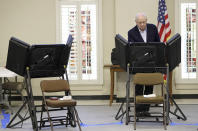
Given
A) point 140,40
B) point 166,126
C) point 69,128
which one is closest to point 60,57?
point 69,128

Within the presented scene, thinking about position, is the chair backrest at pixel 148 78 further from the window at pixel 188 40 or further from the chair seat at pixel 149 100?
the window at pixel 188 40

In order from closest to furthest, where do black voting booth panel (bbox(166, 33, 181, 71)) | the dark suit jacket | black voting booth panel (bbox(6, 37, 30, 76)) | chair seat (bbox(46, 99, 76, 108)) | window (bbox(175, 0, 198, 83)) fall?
chair seat (bbox(46, 99, 76, 108)), black voting booth panel (bbox(6, 37, 30, 76)), black voting booth panel (bbox(166, 33, 181, 71)), the dark suit jacket, window (bbox(175, 0, 198, 83))

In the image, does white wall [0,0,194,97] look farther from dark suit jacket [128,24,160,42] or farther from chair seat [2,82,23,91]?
dark suit jacket [128,24,160,42]

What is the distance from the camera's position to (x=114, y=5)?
370 inches

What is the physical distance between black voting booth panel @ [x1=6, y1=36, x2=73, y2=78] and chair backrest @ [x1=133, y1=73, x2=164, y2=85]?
4.09 feet

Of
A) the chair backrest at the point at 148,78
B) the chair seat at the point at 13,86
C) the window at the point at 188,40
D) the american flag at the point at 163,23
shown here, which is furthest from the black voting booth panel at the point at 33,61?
the window at the point at 188,40

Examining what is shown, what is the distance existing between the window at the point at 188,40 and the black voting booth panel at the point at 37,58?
3.84m

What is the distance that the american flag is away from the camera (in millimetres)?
8562

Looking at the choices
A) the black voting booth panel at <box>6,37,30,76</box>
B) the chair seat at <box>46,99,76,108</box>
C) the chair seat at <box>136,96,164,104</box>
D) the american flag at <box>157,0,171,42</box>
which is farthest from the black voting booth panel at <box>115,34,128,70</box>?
the american flag at <box>157,0,171,42</box>

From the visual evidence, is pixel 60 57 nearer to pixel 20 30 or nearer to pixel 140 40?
pixel 140 40

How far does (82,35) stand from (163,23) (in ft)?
6.74

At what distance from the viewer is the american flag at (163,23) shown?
28.1 ft

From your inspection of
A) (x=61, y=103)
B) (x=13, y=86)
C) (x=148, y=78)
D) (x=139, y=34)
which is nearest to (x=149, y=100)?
(x=148, y=78)

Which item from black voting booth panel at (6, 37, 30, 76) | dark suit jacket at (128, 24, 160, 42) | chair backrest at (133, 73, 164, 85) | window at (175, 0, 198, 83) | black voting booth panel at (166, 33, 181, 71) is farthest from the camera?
window at (175, 0, 198, 83)
